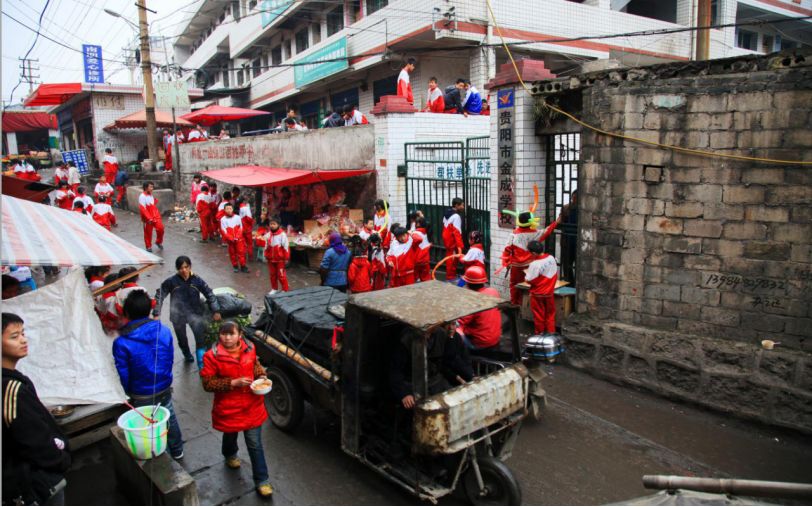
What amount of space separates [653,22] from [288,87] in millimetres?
15639

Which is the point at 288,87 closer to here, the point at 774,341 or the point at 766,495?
the point at 774,341

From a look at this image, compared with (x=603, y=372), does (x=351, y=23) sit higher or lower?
higher

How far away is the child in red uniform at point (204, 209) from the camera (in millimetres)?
15281

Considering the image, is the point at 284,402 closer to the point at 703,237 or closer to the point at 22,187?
the point at 703,237

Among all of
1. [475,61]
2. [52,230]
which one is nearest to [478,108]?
[475,61]

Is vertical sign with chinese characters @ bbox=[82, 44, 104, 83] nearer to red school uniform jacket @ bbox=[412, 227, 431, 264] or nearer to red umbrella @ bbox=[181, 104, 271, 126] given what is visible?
red umbrella @ bbox=[181, 104, 271, 126]

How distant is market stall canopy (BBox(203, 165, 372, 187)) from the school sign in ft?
18.1

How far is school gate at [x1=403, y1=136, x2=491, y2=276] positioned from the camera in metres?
10.5

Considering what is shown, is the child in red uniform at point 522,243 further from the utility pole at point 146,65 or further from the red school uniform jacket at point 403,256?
the utility pole at point 146,65

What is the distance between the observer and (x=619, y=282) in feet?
23.2

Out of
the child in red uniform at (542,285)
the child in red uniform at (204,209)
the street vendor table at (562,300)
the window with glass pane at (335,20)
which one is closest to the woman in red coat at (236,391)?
the child in red uniform at (542,285)

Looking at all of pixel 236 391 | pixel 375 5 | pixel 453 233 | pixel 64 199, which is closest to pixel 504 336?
pixel 236 391

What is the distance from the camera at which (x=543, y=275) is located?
7562 mm

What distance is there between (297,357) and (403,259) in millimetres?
4193
